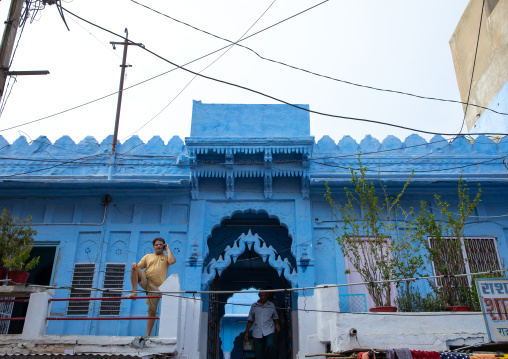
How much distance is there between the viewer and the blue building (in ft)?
29.3

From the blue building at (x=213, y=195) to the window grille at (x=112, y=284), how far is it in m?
0.02

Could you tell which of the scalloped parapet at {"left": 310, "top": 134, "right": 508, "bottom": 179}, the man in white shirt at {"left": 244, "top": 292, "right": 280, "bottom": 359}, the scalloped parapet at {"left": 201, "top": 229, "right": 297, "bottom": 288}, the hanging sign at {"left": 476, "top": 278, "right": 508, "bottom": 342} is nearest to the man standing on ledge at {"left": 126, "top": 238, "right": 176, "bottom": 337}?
the scalloped parapet at {"left": 201, "top": 229, "right": 297, "bottom": 288}

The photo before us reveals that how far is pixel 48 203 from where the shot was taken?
31.4 ft

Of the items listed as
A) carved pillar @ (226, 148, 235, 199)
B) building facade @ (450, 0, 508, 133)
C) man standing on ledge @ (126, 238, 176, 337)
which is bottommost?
man standing on ledge @ (126, 238, 176, 337)

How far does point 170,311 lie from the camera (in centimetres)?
696

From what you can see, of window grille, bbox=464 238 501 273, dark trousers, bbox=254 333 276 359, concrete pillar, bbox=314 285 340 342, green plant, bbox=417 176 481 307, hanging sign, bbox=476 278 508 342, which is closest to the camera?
hanging sign, bbox=476 278 508 342

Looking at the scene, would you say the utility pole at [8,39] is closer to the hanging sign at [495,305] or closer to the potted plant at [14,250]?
the potted plant at [14,250]

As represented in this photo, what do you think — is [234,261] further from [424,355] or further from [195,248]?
[424,355]

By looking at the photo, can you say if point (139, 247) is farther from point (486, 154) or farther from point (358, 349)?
point (486, 154)

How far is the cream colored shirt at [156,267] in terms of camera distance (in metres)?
7.57

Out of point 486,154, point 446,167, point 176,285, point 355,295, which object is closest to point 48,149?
point 176,285

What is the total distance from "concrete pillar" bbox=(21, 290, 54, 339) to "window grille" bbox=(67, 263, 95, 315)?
167cm

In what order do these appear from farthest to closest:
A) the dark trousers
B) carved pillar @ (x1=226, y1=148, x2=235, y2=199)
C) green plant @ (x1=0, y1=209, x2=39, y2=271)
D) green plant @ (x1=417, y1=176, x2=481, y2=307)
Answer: carved pillar @ (x1=226, y1=148, x2=235, y2=199), the dark trousers, green plant @ (x1=417, y1=176, x2=481, y2=307), green plant @ (x1=0, y1=209, x2=39, y2=271)

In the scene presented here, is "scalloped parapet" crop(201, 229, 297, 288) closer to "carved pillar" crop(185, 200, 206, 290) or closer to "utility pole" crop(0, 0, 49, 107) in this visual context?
"carved pillar" crop(185, 200, 206, 290)
